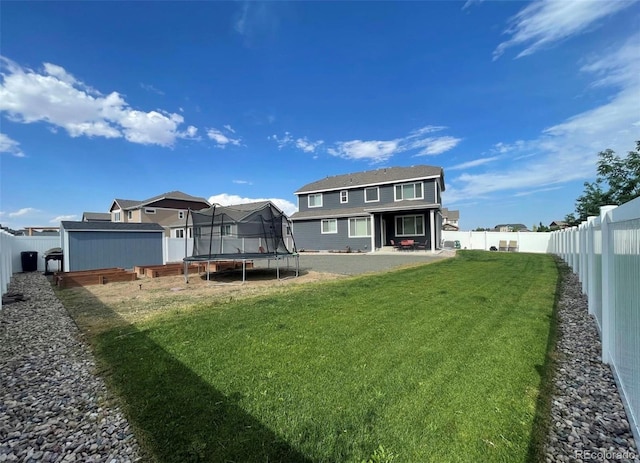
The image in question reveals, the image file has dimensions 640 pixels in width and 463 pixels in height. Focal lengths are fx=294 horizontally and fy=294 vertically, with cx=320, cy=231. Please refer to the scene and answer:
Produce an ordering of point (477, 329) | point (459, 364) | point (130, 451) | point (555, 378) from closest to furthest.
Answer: point (130, 451) → point (555, 378) → point (459, 364) → point (477, 329)

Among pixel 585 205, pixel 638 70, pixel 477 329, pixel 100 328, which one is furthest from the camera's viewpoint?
pixel 585 205

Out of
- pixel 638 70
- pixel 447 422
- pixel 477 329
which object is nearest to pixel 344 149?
pixel 638 70

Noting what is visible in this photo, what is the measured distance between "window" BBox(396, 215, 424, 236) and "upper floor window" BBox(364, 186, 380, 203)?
2764 mm

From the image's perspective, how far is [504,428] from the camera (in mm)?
2266

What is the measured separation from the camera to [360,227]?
23953mm

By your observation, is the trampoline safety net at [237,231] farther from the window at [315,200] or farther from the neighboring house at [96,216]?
the neighboring house at [96,216]

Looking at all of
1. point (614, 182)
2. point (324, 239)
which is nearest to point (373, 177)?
point (324, 239)

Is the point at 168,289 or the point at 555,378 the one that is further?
the point at 168,289

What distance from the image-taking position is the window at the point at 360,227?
77.3 feet

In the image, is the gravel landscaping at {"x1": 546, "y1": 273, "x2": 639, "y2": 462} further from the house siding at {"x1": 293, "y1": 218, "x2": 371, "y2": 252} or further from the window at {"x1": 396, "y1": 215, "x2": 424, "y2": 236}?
the house siding at {"x1": 293, "y1": 218, "x2": 371, "y2": 252}

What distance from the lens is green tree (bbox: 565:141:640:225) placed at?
53.5ft

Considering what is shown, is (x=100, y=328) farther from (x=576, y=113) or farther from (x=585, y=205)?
(x=585, y=205)

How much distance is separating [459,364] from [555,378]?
941mm

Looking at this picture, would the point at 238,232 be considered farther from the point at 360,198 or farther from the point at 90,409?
the point at 360,198
